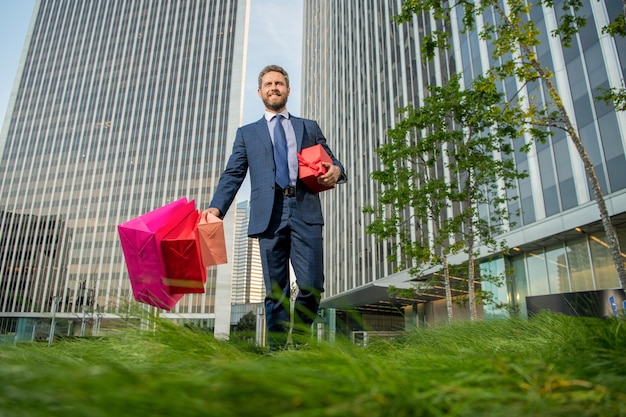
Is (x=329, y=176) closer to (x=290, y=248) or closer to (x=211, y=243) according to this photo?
(x=290, y=248)

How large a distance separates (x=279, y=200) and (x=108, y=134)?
3841 inches

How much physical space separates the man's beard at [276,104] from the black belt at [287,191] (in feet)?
2.96

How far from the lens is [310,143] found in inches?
164

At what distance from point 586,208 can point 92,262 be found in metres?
83.8

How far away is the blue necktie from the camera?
3785 mm

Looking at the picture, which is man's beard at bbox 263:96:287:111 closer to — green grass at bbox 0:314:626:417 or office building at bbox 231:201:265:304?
green grass at bbox 0:314:626:417

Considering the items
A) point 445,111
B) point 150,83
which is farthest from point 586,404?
point 150,83

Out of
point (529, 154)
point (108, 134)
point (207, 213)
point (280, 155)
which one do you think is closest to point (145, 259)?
point (207, 213)

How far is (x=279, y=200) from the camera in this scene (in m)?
3.72

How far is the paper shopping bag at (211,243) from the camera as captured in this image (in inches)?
115

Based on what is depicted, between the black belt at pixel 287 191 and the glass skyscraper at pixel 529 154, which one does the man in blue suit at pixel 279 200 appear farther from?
the glass skyscraper at pixel 529 154

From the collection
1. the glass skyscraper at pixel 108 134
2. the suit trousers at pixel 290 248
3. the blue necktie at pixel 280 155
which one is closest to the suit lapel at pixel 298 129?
the blue necktie at pixel 280 155

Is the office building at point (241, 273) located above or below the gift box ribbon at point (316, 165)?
above

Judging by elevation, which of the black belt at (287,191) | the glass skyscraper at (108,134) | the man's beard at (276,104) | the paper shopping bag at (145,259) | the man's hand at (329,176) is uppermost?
the glass skyscraper at (108,134)
